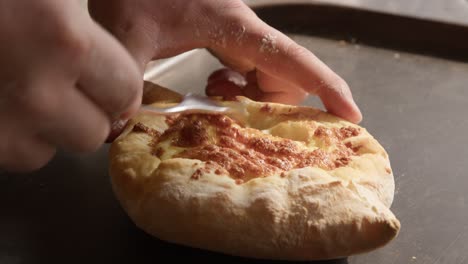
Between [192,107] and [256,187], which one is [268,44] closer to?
[192,107]

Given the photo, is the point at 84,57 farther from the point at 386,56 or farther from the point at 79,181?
the point at 386,56

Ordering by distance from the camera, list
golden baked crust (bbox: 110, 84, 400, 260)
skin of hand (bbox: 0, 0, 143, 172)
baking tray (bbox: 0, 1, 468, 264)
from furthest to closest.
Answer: baking tray (bbox: 0, 1, 468, 264)
golden baked crust (bbox: 110, 84, 400, 260)
skin of hand (bbox: 0, 0, 143, 172)

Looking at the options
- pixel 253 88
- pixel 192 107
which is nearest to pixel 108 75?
pixel 192 107

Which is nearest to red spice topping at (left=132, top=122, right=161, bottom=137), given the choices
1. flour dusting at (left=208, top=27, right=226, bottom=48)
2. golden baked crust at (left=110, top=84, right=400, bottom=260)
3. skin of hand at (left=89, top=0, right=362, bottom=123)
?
golden baked crust at (left=110, top=84, right=400, bottom=260)

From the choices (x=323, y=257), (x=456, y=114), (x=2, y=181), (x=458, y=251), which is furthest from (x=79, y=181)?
(x=456, y=114)

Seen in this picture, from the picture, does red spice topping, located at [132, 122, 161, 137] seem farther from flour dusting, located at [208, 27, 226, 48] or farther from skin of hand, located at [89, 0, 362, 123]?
flour dusting, located at [208, 27, 226, 48]

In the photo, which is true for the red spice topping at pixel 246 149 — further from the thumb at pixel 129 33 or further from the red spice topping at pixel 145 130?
the thumb at pixel 129 33
